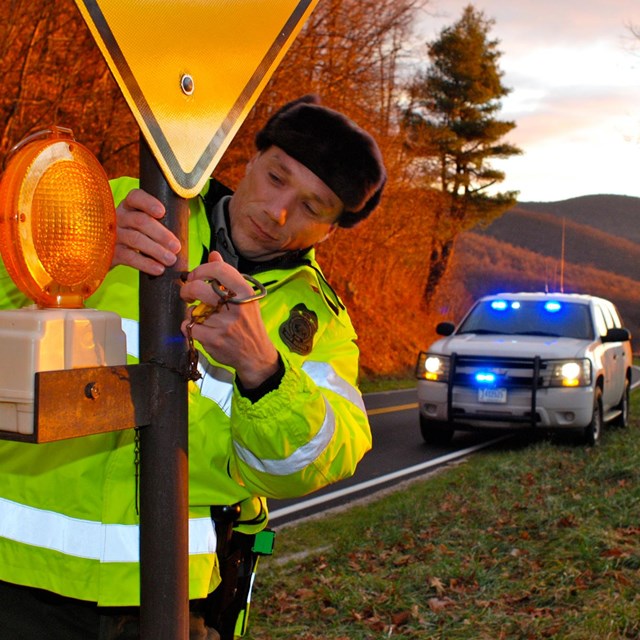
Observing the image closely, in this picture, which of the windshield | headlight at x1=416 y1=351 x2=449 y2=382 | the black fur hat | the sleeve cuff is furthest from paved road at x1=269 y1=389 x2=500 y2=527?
the sleeve cuff

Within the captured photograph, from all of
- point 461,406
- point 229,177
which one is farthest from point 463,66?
point 461,406

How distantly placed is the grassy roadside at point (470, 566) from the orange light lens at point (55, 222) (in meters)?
3.31

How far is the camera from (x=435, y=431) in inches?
436

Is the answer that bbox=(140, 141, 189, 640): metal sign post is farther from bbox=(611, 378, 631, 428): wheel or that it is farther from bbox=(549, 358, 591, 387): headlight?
bbox=(611, 378, 631, 428): wheel

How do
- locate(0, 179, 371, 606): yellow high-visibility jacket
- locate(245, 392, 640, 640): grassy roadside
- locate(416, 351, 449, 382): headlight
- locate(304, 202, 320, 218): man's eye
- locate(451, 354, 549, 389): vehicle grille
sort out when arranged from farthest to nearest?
locate(416, 351, 449, 382): headlight, locate(451, 354, 549, 389): vehicle grille, locate(245, 392, 640, 640): grassy roadside, locate(304, 202, 320, 218): man's eye, locate(0, 179, 371, 606): yellow high-visibility jacket

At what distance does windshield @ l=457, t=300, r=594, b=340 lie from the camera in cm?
1117

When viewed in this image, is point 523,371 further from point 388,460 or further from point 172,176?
point 172,176

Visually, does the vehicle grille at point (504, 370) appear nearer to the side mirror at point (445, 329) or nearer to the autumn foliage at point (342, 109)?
the side mirror at point (445, 329)

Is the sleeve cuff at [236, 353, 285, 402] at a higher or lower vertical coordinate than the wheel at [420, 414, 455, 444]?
higher

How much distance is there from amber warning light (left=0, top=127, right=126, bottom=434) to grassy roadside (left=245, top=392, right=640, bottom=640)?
329 centimetres

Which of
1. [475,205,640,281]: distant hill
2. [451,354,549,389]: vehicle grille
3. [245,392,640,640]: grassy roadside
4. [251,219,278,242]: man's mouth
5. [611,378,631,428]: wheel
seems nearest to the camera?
[251,219,278,242]: man's mouth

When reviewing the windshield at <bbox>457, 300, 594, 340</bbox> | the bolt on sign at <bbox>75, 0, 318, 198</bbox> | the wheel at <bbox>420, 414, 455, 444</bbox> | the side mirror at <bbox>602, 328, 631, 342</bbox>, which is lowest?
the wheel at <bbox>420, 414, 455, 444</bbox>

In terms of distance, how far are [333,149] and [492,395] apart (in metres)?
8.08

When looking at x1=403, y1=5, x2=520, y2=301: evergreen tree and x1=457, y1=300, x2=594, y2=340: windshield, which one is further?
x1=403, y1=5, x2=520, y2=301: evergreen tree
